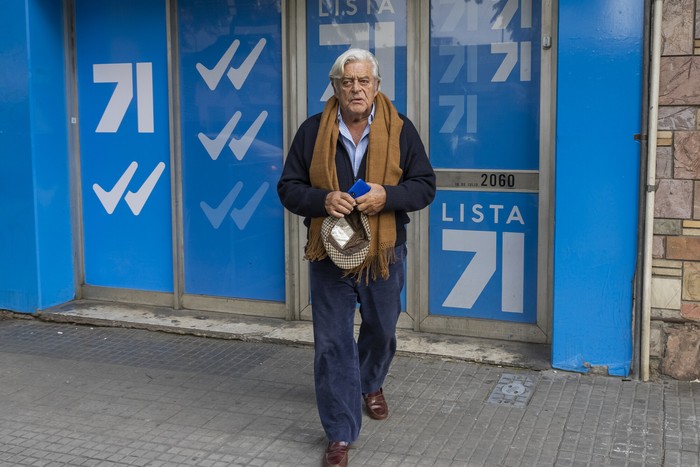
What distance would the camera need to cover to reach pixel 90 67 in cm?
707

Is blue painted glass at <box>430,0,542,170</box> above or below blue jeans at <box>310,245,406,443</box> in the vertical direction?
above

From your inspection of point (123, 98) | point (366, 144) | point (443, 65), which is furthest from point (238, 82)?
point (366, 144)

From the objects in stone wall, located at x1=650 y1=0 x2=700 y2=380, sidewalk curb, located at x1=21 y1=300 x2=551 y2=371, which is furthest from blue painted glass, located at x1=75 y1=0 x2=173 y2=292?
stone wall, located at x1=650 y1=0 x2=700 y2=380

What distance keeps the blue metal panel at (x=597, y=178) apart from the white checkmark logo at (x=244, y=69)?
90.2 inches

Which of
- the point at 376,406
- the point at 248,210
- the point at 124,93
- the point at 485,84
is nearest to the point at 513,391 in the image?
the point at 376,406

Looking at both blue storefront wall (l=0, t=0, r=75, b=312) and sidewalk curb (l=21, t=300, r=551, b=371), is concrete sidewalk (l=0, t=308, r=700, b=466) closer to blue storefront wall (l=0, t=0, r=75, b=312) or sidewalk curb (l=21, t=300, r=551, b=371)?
sidewalk curb (l=21, t=300, r=551, b=371)

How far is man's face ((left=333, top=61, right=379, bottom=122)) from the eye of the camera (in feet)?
13.5

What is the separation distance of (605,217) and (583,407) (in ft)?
3.56

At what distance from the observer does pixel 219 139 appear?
666 cm

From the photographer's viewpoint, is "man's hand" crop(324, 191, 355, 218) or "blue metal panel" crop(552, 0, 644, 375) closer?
"man's hand" crop(324, 191, 355, 218)

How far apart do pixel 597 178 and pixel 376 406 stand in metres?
1.81

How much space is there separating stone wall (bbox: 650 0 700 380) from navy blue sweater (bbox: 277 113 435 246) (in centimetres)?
156

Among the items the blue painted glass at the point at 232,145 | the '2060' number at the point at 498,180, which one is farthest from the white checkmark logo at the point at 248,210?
the '2060' number at the point at 498,180

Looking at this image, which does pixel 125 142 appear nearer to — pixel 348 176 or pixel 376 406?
pixel 348 176
